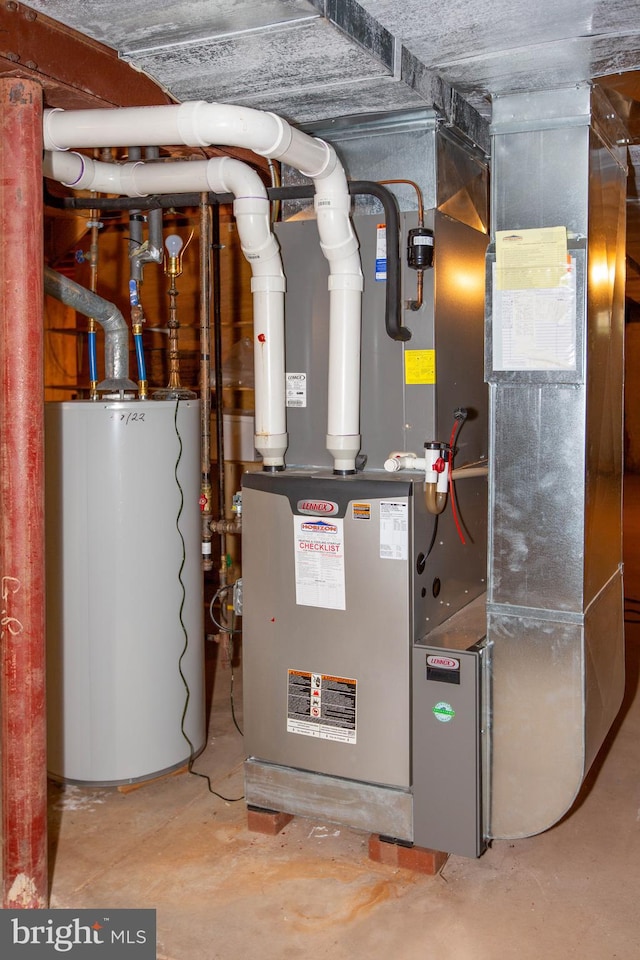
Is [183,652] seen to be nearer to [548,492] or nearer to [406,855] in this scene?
[406,855]

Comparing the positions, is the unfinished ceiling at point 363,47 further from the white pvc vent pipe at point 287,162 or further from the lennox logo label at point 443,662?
the lennox logo label at point 443,662

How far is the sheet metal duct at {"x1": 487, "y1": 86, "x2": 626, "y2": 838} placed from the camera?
8.05 feet

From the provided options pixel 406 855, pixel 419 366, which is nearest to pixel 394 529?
pixel 419 366

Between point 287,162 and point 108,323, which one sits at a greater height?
point 287,162

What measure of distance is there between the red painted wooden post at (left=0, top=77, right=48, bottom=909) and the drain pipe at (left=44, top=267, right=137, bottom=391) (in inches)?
Result: 31.5

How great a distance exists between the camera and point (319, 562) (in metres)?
2.74

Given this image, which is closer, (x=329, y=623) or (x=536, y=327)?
(x=536, y=327)

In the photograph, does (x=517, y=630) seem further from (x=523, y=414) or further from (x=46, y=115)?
(x=46, y=115)

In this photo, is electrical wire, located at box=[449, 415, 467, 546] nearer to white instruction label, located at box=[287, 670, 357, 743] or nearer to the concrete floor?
white instruction label, located at box=[287, 670, 357, 743]

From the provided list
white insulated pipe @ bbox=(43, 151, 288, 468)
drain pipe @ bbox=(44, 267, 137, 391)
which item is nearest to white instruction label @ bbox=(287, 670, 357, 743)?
white insulated pipe @ bbox=(43, 151, 288, 468)

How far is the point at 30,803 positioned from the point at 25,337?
4.09 feet

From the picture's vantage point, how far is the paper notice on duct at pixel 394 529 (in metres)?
2.59

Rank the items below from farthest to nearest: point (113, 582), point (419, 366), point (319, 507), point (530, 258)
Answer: point (113, 582) → point (419, 366) → point (319, 507) → point (530, 258)

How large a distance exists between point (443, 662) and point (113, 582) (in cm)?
120
